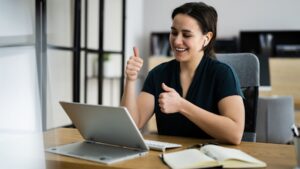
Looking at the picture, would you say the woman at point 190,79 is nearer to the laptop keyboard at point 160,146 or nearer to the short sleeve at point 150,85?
the short sleeve at point 150,85

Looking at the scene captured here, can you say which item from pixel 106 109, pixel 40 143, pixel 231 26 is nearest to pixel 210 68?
pixel 106 109

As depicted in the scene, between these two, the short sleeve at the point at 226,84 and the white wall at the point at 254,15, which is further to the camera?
the white wall at the point at 254,15

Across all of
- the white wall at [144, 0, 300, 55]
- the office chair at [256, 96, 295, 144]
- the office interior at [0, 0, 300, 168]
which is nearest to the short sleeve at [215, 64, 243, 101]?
the office interior at [0, 0, 300, 168]

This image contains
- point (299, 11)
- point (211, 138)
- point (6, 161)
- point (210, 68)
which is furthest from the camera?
point (299, 11)

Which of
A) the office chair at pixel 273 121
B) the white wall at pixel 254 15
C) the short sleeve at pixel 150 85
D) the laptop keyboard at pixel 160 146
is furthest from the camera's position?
the white wall at pixel 254 15

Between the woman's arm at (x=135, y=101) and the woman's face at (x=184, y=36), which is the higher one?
the woman's face at (x=184, y=36)

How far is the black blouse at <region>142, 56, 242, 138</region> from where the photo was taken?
4.66 ft

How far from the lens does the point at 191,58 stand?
1535 mm

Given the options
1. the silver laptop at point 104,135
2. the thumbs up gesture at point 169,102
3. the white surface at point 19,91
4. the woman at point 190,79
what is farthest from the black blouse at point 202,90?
the white surface at point 19,91

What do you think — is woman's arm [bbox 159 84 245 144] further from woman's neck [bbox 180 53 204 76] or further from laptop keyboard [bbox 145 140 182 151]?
woman's neck [bbox 180 53 204 76]

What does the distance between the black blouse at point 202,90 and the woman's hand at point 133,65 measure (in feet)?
0.68

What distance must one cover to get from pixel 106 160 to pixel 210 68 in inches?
27.1

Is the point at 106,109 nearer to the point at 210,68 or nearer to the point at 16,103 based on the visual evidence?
the point at 16,103

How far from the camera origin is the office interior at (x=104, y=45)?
96 centimetres
